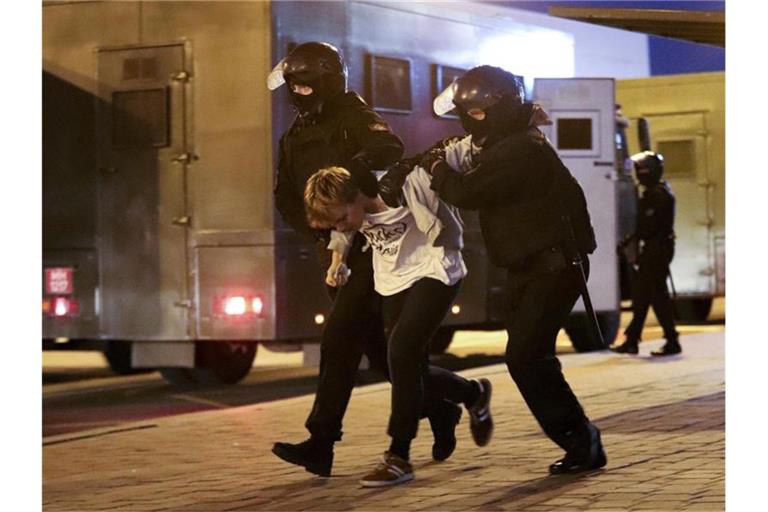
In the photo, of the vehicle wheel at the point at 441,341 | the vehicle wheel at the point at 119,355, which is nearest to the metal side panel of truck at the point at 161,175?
the vehicle wheel at the point at 119,355

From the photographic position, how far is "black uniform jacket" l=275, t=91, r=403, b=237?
24.7 ft

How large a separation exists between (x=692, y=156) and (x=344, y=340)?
1231 centimetres

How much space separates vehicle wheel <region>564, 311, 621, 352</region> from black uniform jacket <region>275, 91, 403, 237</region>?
7.89 metres

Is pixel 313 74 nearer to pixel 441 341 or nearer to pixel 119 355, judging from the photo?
pixel 119 355

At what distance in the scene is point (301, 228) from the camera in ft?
26.1

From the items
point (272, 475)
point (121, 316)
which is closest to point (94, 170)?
point (121, 316)

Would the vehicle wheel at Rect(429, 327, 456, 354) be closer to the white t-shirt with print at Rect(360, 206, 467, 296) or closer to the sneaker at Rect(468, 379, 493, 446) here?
the sneaker at Rect(468, 379, 493, 446)

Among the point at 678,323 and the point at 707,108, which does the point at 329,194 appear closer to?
the point at 707,108

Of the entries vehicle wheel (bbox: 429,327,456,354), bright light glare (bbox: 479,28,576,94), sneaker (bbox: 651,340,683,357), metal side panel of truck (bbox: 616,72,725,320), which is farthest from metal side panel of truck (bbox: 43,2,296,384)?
metal side panel of truck (bbox: 616,72,725,320)

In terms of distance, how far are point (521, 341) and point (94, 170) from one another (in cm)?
604

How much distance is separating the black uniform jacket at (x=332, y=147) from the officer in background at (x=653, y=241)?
677 centimetres

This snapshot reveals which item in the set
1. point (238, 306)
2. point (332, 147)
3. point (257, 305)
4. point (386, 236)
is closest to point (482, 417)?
point (386, 236)

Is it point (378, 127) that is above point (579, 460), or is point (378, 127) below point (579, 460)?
above

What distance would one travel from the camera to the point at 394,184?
7.41 meters
